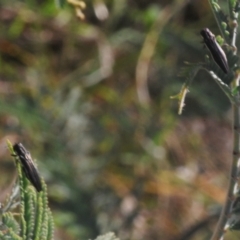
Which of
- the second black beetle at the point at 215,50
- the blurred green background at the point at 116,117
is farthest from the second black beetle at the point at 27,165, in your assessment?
the blurred green background at the point at 116,117

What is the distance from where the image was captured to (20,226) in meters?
0.44

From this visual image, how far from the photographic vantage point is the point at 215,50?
0.40 metres

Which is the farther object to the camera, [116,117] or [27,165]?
[116,117]

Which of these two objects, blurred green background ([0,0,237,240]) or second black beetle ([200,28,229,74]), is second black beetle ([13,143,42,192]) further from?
blurred green background ([0,0,237,240])

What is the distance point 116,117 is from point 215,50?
1243mm

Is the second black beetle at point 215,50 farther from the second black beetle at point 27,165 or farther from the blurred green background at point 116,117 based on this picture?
the blurred green background at point 116,117

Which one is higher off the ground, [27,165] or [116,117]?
[27,165]

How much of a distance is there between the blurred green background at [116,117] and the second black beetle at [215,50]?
33.7 inches

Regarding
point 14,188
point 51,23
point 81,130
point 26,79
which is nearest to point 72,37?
point 51,23

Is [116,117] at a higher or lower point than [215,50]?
lower

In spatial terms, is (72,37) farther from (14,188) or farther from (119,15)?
A: (14,188)

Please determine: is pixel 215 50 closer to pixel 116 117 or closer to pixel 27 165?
pixel 27 165

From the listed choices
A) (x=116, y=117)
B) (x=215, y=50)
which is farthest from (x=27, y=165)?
(x=116, y=117)

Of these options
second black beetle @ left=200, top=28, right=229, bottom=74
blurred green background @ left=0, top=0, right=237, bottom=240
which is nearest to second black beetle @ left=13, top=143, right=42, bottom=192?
second black beetle @ left=200, top=28, right=229, bottom=74
